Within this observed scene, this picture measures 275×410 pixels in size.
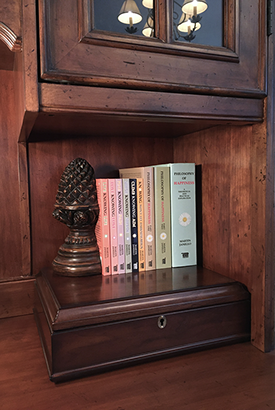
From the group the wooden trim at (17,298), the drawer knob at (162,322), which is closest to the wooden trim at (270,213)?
the drawer knob at (162,322)

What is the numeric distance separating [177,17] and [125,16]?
12 centimetres

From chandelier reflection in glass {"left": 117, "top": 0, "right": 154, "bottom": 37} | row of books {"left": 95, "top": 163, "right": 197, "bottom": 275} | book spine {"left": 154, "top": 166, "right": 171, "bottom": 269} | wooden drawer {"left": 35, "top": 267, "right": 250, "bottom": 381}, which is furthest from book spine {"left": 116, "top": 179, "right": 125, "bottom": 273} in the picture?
chandelier reflection in glass {"left": 117, "top": 0, "right": 154, "bottom": 37}

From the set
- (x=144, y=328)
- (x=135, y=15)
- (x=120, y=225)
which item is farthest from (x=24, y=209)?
(x=135, y=15)

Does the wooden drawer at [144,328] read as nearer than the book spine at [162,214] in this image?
Yes

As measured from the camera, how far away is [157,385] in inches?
28.0

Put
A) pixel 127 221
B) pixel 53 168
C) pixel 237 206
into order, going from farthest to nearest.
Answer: pixel 53 168 → pixel 127 221 → pixel 237 206

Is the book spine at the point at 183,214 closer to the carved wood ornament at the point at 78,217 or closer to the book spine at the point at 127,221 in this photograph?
the book spine at the point at 127,221

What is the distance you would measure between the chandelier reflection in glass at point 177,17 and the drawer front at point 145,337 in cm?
67

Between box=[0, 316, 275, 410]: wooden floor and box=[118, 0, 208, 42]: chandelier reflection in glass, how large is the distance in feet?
2.52

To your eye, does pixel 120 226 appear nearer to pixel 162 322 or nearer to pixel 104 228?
pixel 104 228

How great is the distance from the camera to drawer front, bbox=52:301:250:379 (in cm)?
73

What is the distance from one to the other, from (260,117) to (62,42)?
510 mm

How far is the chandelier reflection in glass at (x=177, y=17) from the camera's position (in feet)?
2.46

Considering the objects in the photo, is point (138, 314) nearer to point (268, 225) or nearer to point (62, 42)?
point (268, 225)
